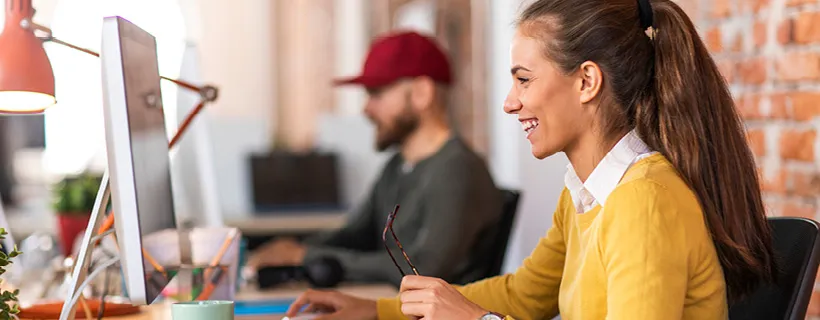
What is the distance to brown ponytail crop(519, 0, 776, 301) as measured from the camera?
4.62 ft

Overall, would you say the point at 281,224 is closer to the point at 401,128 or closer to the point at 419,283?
the point at 401,128

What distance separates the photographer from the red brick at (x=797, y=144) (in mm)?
1949

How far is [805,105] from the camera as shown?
1.97m

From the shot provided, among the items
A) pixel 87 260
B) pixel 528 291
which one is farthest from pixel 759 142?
pixel 87 260

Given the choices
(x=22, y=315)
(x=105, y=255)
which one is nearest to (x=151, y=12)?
(x=105, y=255)

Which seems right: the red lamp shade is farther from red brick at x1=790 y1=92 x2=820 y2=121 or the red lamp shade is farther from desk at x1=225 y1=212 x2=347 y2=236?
desk at x1=225 y1=212 x2=347 y2=236

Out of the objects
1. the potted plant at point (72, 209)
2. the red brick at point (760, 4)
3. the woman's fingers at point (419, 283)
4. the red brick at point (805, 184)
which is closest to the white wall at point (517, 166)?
the red brick at point (760, 4)

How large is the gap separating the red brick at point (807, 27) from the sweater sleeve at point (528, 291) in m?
0.63

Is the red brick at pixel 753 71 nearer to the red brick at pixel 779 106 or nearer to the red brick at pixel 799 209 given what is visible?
the red brick at pixel 779 106

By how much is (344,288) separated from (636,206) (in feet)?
4.35

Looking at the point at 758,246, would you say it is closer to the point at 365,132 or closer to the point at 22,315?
the point at 22,315

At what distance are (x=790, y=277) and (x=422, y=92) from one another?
171 cm

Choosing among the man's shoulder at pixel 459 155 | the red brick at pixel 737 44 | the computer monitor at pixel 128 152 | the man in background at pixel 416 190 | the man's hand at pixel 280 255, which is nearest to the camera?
the computer monitor at pixel 128 152

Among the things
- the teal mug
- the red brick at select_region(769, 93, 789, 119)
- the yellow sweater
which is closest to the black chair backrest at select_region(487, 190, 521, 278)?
the red brick at select_region(769, 93, 789, 119)
